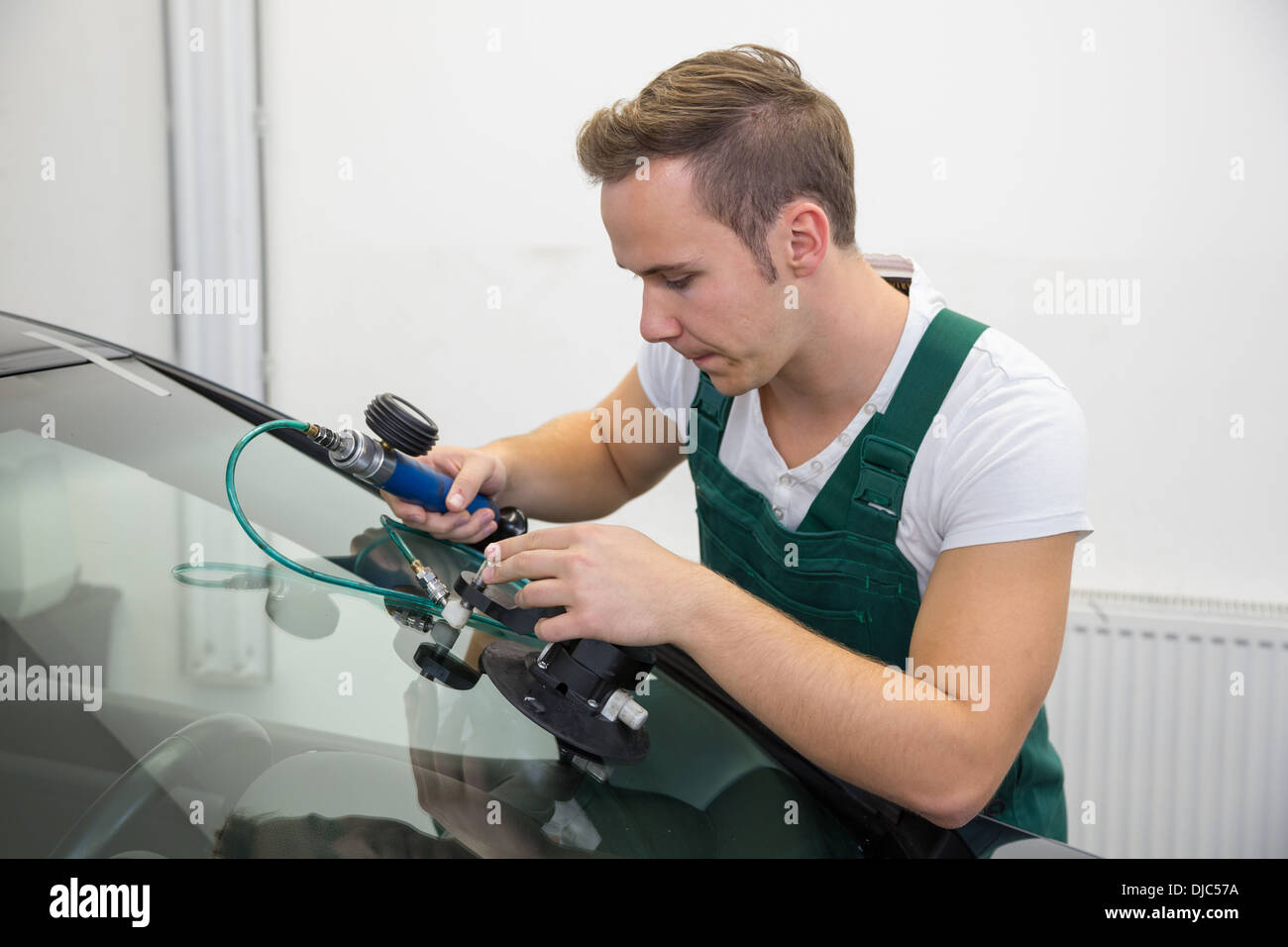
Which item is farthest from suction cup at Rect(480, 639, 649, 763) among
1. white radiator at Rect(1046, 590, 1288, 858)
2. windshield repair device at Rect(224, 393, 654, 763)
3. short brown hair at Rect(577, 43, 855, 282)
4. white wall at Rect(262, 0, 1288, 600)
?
white radiator at Rect(1046, 590, 1288, 858)

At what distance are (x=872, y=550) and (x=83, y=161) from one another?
80.3 inches

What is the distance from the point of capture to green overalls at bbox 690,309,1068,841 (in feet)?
4.14

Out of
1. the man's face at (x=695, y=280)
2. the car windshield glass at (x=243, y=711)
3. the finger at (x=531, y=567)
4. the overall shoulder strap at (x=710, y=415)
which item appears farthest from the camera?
the overall shoulder strap at (x=710, y=415)

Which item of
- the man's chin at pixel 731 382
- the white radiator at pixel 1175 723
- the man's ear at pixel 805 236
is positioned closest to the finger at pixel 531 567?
the man's chin at pixel 731 382

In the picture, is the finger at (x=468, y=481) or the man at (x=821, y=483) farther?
the finger at (x=468, y=481)

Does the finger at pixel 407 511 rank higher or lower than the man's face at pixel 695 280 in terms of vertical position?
lower

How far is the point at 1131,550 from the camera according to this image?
231 cm

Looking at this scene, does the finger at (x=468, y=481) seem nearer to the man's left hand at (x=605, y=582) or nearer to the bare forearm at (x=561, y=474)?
the bare forearm at (x=561, y=474)

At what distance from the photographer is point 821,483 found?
1.37 m

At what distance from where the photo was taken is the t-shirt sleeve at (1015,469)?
111cm

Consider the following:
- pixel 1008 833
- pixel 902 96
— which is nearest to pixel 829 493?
pixel 1008 833

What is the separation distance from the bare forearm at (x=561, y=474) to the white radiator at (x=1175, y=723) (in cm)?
116
